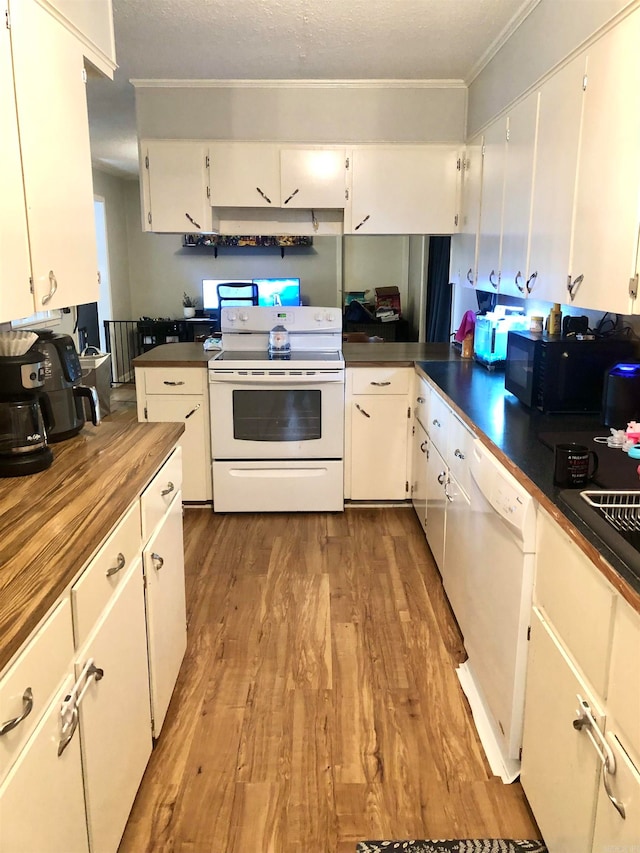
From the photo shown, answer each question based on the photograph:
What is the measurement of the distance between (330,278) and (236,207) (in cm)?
417

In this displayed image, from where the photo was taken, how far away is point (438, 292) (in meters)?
5.29

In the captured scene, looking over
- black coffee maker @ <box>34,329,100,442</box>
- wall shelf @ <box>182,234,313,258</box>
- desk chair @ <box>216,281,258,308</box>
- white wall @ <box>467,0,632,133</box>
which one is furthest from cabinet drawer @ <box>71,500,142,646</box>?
wall shelf @ <box>182,234,313,258</box>

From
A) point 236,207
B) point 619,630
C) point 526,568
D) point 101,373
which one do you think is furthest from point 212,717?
point 101,373

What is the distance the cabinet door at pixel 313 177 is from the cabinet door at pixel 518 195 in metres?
1.15

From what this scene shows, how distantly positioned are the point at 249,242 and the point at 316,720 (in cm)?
659

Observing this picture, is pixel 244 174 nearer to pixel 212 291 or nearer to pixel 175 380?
pixel 175 380

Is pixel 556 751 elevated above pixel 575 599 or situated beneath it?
situated beneath

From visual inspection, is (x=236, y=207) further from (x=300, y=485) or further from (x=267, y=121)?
(x=300, y=485)

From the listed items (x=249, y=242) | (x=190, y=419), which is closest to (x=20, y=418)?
(x=190, y=419)

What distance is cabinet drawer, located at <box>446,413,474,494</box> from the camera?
2.34 m

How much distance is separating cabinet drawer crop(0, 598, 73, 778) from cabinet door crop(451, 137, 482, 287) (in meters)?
2.89

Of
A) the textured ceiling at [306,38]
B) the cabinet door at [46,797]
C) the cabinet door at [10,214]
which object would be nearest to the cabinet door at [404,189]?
the textured ceiling at [306,38]

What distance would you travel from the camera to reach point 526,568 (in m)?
1.64

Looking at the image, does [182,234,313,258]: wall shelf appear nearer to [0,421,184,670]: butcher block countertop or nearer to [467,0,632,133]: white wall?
[467,0,632,133]: white wall
